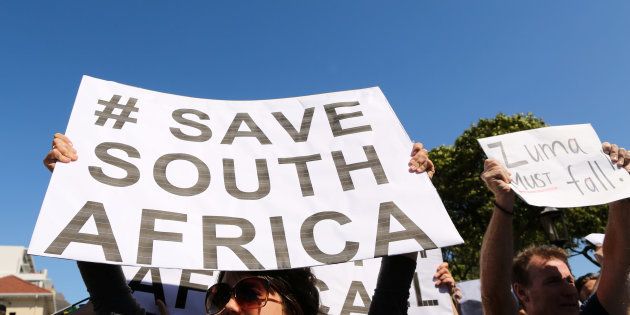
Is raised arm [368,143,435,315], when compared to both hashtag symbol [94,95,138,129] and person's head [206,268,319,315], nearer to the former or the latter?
person's head [206,268,319,315]

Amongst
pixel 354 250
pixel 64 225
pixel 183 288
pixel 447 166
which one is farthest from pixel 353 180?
pixel 447 166

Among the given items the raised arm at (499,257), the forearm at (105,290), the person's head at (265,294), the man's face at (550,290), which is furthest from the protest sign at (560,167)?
the forearm at (105,290)

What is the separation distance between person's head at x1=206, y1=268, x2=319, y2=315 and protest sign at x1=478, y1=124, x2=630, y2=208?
1.31 metres

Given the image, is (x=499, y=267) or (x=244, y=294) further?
(x=499, y=267)

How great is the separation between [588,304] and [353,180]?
1648 millimetres

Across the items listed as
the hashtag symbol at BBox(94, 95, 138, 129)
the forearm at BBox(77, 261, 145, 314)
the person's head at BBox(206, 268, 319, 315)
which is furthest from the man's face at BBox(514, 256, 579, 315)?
the hashtag symbol at BBox(94, 95, 138, 129)

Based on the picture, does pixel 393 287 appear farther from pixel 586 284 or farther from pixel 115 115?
pixel 586 284

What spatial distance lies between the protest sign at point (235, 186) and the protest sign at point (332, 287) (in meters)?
0.68

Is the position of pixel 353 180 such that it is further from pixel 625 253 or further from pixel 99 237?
pixel 625 253

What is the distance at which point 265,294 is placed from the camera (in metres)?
1.82

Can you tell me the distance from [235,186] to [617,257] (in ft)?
7.39

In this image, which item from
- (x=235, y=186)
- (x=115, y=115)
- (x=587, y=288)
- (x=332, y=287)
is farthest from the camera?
(x=587, y=288)

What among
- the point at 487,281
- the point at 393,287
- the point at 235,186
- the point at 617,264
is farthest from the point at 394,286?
the point at 617,264

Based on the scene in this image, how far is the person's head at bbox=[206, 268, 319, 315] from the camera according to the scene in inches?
70.9
